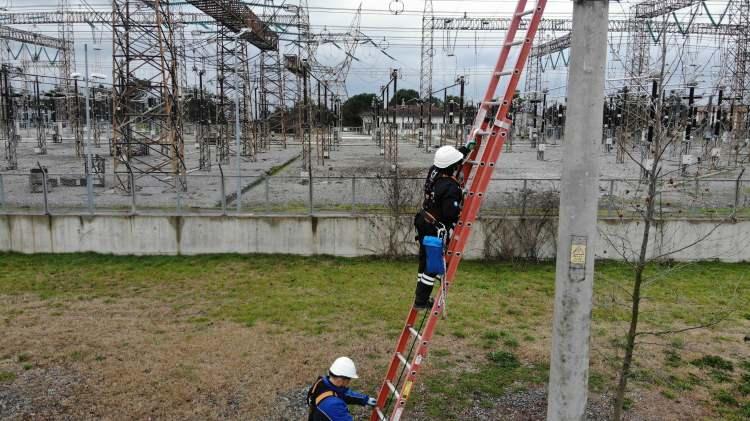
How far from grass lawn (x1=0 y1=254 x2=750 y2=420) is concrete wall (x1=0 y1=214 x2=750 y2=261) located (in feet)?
1.30

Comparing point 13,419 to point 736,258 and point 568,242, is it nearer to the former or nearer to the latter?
point 568,242

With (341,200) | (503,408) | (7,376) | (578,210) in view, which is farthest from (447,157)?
(341,200)

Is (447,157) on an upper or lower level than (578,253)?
upper

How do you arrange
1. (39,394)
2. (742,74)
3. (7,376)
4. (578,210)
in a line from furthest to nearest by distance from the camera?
(742,74) < (7,376) < (39,394) < (578,210)

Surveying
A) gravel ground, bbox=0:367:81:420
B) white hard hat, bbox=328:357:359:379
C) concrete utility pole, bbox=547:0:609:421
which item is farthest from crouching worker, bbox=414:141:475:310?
gravel ground, bbox=0:367:81:420

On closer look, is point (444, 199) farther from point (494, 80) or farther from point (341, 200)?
point (341, 200)

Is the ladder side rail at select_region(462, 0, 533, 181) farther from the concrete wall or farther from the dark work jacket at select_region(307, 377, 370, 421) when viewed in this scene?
the concrete wall

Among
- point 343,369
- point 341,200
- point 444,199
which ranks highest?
point 444,199

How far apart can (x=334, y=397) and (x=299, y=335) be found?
13.6 ft

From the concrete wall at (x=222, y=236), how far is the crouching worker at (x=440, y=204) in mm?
8153

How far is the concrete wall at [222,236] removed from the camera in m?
13.5

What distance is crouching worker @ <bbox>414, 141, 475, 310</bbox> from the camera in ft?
16.4

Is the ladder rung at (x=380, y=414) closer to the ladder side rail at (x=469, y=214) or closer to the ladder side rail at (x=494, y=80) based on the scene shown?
the ladder side rail at (x=469, y=214)

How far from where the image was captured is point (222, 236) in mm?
13680
